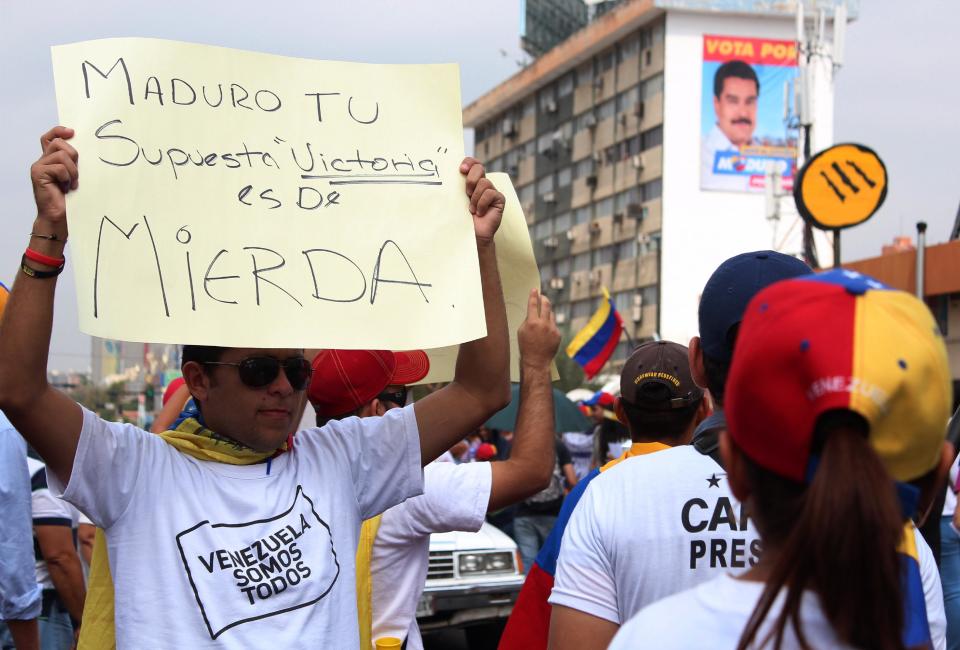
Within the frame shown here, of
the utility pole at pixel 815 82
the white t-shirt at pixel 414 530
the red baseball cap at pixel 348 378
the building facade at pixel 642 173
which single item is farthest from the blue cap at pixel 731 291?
the building facade at pixel 642 173

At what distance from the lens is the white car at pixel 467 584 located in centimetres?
784

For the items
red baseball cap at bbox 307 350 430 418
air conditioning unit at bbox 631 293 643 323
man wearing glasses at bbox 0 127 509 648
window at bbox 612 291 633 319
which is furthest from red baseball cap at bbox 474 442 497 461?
window at bbox 612 291 633 319

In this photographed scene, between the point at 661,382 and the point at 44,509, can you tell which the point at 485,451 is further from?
the point at 661,382

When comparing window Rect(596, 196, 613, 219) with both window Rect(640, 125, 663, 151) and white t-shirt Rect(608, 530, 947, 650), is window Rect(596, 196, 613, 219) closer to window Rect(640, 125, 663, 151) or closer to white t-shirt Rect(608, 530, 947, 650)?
window Rect(640, 125, 663, 151)

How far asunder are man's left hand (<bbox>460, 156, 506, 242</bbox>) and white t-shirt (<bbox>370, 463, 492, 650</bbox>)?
70 cm

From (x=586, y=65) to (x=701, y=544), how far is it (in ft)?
216

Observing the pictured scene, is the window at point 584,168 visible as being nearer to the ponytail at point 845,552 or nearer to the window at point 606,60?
the window at point 606,60

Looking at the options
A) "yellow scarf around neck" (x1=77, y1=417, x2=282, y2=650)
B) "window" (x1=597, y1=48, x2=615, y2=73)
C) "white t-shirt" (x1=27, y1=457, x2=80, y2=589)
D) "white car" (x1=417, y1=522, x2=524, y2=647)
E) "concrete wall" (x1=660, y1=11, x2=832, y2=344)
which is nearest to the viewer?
"yellow scarf around neck" (x1=77, y1=417, x2=282, y2=650)

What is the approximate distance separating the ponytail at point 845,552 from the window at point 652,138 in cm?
6142

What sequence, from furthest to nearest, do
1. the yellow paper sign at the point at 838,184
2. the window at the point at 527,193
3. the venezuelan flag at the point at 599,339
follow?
the window at the point at 527,193
the venezuelan flag at the point at 599,339
the yellow paper sign at the point at 838,184

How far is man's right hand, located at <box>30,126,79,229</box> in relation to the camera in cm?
239

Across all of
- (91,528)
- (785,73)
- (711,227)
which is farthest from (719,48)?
(91,528)

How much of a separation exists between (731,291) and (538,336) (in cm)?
75

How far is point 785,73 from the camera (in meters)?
64.2
